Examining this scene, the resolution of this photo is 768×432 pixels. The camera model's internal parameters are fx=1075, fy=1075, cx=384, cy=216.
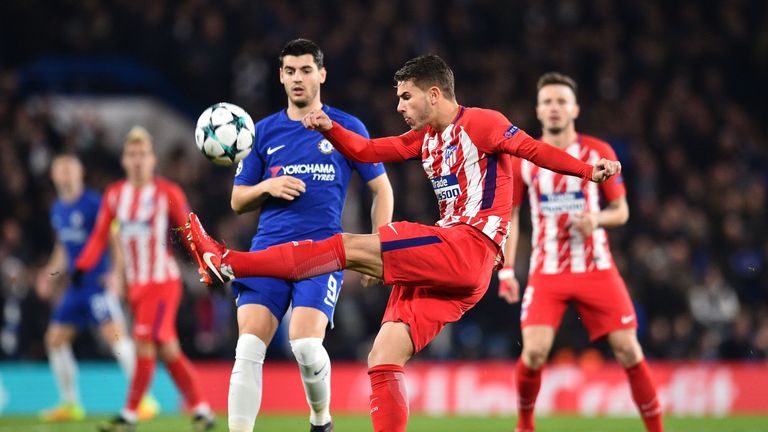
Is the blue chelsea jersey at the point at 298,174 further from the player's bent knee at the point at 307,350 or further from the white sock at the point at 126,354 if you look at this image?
the white sock at the point at 126,354

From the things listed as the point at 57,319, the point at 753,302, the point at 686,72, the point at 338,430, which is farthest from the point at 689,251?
the point at 57,319

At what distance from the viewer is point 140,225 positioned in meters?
10.2

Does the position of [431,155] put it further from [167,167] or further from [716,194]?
[716,194]

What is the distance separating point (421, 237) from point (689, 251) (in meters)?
10.5

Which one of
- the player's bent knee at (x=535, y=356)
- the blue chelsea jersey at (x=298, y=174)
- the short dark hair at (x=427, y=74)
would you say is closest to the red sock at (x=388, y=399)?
the blue chelsea jersey at (x=298, y=174)

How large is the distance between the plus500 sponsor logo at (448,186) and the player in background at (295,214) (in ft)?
2.98

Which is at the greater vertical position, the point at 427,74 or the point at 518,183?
the point at 427,74

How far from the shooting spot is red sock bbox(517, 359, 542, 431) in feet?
25.0

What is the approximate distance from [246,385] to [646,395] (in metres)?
2.90

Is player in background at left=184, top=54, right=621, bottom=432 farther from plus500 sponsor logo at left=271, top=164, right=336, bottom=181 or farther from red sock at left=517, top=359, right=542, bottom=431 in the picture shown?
red sock at left=517, top=359, right=542, bottom=431

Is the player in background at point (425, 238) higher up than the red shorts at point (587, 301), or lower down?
higher up

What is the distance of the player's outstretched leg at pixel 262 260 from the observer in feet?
18.3

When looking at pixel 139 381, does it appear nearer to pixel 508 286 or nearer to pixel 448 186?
pixel 508 286

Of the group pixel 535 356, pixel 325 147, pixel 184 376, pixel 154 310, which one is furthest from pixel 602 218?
pixel 154 310
